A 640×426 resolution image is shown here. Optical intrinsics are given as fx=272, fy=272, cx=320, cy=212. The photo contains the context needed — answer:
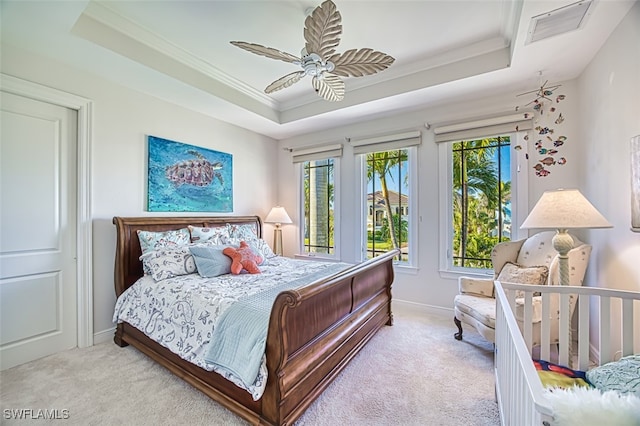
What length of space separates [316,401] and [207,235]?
2.10 m

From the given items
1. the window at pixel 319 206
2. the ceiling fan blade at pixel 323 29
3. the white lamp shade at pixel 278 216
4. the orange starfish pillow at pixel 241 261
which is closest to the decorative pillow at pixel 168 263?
the orange starfish pillow at pixel 241 261

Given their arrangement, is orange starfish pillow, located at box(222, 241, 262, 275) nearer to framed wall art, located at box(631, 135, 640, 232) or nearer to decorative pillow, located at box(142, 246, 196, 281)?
decorative pillow, located at box(142, 246, 196, 281)

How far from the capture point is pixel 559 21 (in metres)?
1.91

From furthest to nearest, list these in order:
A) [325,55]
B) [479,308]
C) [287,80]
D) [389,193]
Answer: [389,193] < [479,308] < [287,80] < [325,55]

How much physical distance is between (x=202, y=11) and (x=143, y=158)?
1.70 metres

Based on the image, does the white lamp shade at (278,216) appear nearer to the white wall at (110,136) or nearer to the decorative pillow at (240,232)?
the decorative pillow at (240,232)

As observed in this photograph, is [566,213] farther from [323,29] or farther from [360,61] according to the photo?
[323,29]

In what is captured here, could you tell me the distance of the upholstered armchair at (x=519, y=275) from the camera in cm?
211

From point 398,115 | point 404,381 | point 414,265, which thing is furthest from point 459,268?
point 398,115

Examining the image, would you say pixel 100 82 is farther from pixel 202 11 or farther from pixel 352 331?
pixel 352 331

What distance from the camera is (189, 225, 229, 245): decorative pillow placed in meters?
3.10

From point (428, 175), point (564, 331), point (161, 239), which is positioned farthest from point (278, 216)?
point (564, 331)

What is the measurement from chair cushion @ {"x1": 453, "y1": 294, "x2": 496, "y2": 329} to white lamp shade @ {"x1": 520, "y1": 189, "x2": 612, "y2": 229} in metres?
0.81

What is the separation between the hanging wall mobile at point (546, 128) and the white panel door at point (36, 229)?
15.1ft
